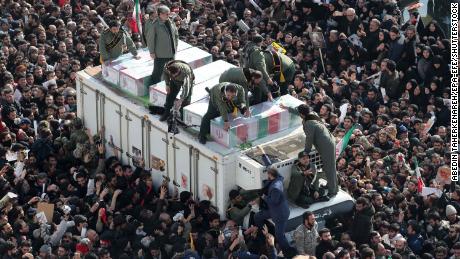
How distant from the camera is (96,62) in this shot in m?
28.3

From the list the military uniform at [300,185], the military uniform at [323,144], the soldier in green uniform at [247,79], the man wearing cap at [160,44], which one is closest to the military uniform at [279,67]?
the soldier in green uniform at [247,79]

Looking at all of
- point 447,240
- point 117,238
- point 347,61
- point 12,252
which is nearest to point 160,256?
point 117,238

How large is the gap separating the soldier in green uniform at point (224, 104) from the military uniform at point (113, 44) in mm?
3272

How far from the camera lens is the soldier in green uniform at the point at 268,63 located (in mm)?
23531

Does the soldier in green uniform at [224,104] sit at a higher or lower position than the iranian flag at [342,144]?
higher

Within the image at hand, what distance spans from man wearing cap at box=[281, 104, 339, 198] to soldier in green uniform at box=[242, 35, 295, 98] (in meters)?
1.49

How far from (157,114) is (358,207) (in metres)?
4.15

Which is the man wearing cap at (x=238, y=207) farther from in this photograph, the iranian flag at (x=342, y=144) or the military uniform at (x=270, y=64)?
the military uniform at (x=270, y=64)

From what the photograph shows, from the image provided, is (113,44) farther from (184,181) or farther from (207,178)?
(207,178)

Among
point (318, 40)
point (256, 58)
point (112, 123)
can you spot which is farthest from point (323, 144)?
point (318, 40)

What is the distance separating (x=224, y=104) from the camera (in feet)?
73.5

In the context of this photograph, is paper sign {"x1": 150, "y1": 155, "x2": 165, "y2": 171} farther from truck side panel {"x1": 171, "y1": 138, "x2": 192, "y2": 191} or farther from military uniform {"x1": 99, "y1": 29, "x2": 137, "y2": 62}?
military uniform {"x1": 99, "y1": 29, "x2": 137, "y2": 62}

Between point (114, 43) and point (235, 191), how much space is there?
178 inches

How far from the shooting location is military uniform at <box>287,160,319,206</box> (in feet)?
72.0
